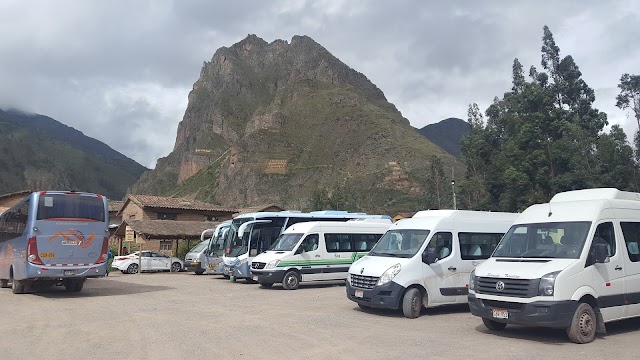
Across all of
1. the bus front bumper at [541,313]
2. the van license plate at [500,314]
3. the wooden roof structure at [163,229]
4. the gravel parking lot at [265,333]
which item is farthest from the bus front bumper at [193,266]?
the bus front bumper at [541,313]

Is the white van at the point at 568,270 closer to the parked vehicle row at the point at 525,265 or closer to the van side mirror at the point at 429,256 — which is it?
the parked vehicle row at the point at 525,265

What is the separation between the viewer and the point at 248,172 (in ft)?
402

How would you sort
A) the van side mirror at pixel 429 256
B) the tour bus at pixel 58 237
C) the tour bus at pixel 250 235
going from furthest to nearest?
the tour bus at pixel 250 235 < the tour bus at pixel 58 237 < the van side mirror at pixel 429 256

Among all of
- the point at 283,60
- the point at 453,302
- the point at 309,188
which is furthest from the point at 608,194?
the point at 283,60

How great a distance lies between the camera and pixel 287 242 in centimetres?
2022

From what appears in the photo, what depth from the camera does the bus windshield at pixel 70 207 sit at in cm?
1694

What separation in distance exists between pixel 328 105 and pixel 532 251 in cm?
11999

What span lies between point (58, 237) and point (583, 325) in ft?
49.8

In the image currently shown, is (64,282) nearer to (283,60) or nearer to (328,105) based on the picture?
(328,105)

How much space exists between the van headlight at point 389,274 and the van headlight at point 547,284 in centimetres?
385

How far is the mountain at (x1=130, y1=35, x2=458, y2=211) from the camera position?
92250mm

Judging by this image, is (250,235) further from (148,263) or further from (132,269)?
(148,263)

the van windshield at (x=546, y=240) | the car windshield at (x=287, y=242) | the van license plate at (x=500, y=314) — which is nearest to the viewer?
the van license plate at (x=500, y=314)

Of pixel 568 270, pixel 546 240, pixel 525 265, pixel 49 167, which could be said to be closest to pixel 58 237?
pixel 525 265
